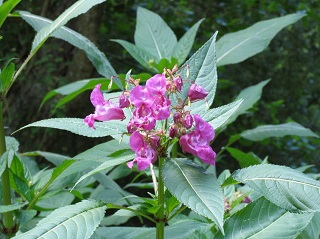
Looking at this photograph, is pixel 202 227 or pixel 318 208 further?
pixel 202 227

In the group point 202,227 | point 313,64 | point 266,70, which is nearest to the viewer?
point 202,227

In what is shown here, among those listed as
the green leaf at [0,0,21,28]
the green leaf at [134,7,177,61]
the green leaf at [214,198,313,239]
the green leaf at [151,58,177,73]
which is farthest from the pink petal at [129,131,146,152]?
the green leaf at [134,7,177,61]

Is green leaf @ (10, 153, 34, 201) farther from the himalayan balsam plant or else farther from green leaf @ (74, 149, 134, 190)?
green leaf @ (74, 149, 134, 190)

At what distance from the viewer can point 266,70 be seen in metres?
4.87

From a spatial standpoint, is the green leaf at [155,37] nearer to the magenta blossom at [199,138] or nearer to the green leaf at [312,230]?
the green leaf at [312,230]

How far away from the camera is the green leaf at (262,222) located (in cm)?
94

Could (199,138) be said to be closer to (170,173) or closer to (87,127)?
(170,173)

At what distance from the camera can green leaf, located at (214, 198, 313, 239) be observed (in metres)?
0.94

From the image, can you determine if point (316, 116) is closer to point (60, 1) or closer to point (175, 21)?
point (175, 21)

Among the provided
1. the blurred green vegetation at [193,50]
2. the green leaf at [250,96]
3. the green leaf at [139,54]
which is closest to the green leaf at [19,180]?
the green leaf at [139,54]

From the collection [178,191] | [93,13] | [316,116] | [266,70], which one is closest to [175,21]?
[93,13]

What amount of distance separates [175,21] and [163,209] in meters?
2.97

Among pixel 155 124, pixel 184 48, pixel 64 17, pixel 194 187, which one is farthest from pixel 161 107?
pixel 184 48

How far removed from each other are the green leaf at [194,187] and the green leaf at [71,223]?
122 mm
